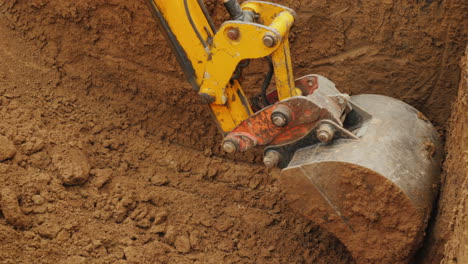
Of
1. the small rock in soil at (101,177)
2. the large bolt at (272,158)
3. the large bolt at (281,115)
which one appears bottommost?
the small rock in soil at (101,177)

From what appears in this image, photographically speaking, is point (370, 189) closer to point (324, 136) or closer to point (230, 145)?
point (324, 136)

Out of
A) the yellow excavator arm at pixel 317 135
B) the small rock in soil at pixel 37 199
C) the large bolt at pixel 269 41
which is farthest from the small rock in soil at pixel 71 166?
the large bolt at pixel 269 41

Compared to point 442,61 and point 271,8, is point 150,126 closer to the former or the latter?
point 271,8

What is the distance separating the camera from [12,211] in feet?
9.25

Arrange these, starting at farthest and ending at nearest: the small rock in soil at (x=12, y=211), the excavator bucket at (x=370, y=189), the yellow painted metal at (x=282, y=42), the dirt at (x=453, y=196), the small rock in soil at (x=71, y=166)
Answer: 1. the small rock in soil at (x=71, y=166)
2. the small rock in soil at (x=12, y=211)
3. the yellow painted metal at (x=282, y=42)
4. the excavator bucket at (x=370, y=189)
5. the dirt at (x=453, y=196)

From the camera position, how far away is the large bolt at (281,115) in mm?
2629

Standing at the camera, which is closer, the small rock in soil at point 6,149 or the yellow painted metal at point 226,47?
the yellow painted metal at point 226,47

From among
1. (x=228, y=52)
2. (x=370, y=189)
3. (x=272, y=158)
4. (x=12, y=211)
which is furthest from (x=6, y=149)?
(x=370, y=189)

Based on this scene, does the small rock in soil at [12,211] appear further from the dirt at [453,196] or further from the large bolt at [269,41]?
the dirt at [453,196]

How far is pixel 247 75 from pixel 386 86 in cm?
98

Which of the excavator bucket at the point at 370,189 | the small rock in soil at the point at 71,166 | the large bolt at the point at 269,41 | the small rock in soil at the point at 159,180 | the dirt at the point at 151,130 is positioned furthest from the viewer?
the small rock in soil at the point at 159,180

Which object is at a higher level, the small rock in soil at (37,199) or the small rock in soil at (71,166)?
the small rock in soil at (37,199)

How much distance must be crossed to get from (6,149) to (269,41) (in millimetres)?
1781

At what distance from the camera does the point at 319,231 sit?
3.16m
